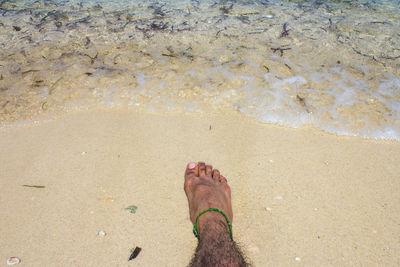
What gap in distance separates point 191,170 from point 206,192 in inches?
8.9

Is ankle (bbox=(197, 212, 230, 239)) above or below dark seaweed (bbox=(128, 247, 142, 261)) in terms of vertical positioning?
above

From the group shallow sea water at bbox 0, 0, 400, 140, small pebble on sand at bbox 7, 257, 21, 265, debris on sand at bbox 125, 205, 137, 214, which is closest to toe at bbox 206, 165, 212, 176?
debris on sand at bbox 125, 205, 137, 214

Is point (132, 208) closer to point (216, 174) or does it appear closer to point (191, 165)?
point (191, 165)

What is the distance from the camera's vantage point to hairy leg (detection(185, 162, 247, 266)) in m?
1.45

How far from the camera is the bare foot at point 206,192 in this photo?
1736 mm

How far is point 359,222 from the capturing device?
5.64 ft

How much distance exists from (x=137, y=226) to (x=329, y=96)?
2.27 metres

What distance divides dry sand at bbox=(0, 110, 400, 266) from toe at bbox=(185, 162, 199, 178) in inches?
2.6

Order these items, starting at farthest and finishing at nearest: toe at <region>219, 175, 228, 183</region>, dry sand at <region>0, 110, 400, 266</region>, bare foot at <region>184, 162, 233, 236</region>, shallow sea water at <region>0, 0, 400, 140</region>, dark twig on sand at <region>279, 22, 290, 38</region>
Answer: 1. dark twig on sand at <region>279, 22, 290, 38</region>
2. shallow sea water at <region>0, 0, 400, 140</region>
3. toe at <region>219, 175, 228, 183</region>
4. bare foot at <region>184, 162, 233, 236</region>
5. dry sand at <region>0, 110, 400, 266</region>

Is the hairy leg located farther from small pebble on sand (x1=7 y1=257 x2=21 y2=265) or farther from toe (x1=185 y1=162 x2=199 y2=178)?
small pebble on sand (x1=7 y1=257 x2=21 y2=265)

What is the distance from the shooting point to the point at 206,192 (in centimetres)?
191

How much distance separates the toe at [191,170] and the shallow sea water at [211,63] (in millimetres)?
751

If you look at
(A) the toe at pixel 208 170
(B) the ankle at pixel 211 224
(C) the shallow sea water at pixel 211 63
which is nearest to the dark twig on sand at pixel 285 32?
(C) the shallow sea water at pixel 211 63

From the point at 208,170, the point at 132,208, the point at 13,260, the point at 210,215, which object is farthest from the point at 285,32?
the point at 13,260
